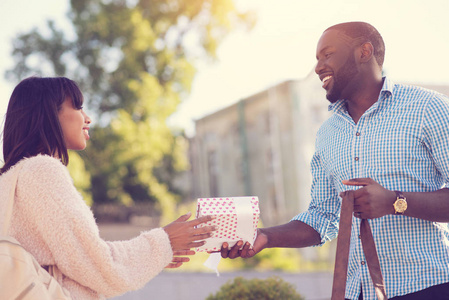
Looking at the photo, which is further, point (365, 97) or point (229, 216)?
point (365, 97)

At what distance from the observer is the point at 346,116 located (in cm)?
247

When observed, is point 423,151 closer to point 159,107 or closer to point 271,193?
point 271,193

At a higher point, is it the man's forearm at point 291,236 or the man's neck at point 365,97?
the man's neck at point 365,97

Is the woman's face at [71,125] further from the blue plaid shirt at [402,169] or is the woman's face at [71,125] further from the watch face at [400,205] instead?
the watch face at [400,205]

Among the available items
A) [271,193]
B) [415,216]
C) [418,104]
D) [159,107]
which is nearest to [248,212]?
[415,216]

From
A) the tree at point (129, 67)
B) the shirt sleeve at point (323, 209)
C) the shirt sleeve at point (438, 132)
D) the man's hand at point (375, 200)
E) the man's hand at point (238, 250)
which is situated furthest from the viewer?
the tree at point (129, 67)

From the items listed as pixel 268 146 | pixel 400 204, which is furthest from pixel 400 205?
pixel 268 146

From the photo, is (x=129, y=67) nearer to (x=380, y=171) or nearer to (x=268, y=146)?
(x=268, y=146)

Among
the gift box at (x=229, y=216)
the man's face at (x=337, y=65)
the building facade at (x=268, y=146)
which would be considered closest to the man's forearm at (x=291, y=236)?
the gift box at (x=229, y=216)

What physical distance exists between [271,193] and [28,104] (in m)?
14.5

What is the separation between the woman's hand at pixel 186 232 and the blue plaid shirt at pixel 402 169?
625 millimetres

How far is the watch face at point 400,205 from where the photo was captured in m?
2.02

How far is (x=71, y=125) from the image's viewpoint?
2.11 m

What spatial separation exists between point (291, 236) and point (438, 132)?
78cm
